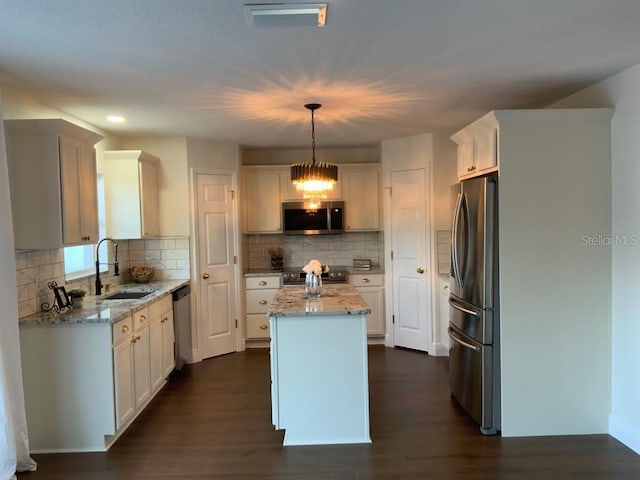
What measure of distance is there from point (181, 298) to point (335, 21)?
10.7ft

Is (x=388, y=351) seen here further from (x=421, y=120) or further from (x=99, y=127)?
(x=99, y=127)

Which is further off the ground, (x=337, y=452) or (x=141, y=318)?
(x=141, y=318)

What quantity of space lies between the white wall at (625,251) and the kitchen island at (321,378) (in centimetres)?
173

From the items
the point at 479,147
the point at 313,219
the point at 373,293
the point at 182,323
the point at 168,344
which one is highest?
the point at 479,147

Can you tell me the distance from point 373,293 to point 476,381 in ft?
7.30

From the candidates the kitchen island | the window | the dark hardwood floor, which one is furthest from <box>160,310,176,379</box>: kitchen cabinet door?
the kitchen island

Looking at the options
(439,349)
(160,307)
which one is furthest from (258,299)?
(439,349)

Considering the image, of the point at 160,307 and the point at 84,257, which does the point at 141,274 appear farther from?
Answer: the point at 160,307

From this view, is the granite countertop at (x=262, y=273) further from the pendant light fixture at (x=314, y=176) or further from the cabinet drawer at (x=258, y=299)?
the pendant light fixture at (x=314, y=176)

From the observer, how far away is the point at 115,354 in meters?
2.98

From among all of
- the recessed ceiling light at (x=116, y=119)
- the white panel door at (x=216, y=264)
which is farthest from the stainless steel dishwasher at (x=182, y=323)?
the recessed ceiling light at (x=116, y=119)

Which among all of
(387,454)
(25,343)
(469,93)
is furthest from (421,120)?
(25,343)

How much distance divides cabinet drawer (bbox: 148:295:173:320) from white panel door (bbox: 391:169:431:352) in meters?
2.54

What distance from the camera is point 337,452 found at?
2854 mm
